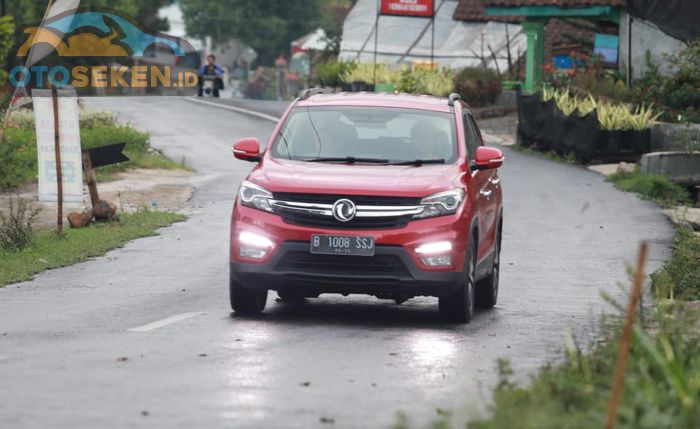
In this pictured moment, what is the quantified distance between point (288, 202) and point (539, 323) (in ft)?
8.24

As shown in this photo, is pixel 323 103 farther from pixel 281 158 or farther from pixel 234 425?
pixel 234 425

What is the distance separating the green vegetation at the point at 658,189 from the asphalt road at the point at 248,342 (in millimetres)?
6596

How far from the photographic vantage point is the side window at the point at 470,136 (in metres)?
14.2

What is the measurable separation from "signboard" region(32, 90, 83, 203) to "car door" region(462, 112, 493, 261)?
307 inches

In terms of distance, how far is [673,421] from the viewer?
22.2 feet

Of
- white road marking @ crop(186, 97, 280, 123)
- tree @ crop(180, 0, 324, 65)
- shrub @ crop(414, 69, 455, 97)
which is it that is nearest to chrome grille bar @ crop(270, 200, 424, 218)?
white road marking @ crop(186, 97, 280, 123)

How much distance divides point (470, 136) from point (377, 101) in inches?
39.1

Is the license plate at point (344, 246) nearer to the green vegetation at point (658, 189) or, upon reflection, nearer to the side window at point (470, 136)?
the side window at point (470, 136)

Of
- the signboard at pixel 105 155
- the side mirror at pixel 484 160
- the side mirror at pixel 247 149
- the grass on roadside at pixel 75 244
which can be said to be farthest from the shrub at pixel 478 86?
the side mirror at pixel 247 149

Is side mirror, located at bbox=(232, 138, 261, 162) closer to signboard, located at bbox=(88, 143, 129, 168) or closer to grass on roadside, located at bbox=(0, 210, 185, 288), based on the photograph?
grass on roadside, located at bbox=(0, 210, 185, 288)

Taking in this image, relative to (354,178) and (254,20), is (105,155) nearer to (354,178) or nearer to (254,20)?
(354,178)

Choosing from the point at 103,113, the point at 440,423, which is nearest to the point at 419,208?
the point at 440,423

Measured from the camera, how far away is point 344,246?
12328mm

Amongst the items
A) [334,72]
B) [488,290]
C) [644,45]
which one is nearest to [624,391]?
[488,290]
